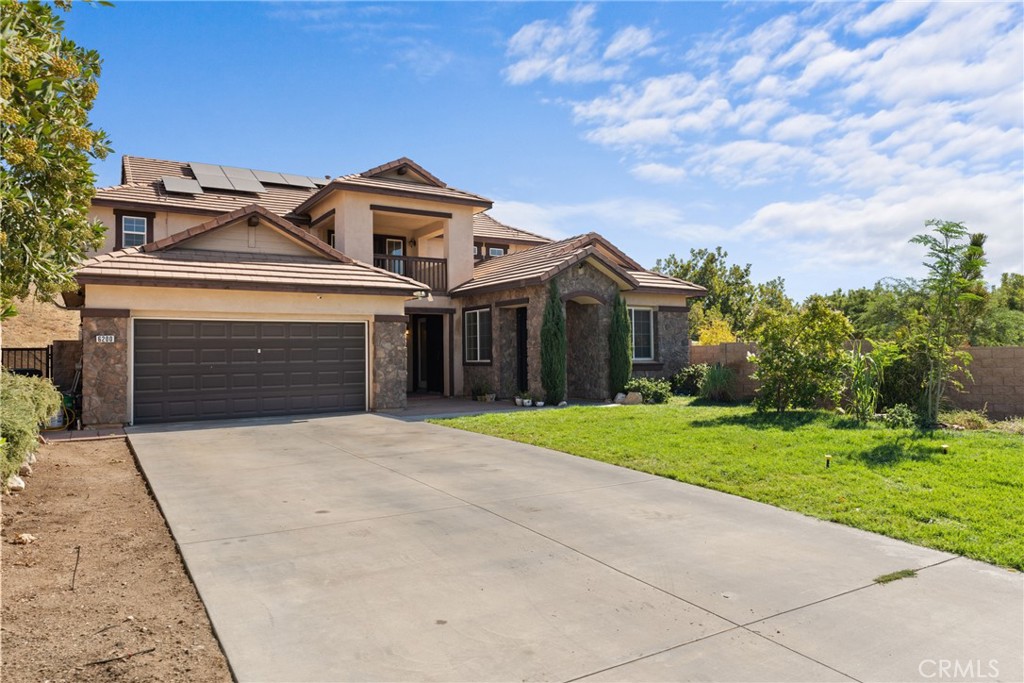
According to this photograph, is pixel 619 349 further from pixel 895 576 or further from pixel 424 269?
pixel 895 576

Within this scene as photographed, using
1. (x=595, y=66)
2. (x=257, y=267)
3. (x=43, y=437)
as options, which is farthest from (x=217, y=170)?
(x=595, y=66)

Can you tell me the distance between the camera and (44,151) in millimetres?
6508

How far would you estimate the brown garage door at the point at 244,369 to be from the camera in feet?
49.0

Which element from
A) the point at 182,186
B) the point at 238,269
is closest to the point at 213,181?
the point at 182,186

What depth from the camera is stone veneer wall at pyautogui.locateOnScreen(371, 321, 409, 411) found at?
56.9 feet

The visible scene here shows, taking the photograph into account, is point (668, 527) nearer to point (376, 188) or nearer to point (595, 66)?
point (595, 66)

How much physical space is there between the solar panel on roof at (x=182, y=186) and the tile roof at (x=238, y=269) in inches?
A: 266

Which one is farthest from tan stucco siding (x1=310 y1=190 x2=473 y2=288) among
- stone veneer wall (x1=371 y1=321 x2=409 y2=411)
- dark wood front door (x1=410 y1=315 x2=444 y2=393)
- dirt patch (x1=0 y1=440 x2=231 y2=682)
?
dirt patch (x1=0 y1=440 x2=231 y2=682)

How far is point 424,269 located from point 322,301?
6.08 meters

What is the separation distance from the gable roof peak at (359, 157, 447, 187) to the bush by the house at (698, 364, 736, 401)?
36.9 feet

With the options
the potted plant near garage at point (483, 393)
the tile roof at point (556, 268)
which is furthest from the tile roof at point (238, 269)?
the potted plant near garage at point (483, 393)

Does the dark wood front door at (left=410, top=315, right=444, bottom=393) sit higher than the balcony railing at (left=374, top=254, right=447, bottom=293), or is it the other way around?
the balcony railing at (left=374, top=254, right=447, bottom=293)

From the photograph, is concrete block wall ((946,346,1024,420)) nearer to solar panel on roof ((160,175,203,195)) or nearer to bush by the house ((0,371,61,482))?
bush by the house ((0,371,61,482))

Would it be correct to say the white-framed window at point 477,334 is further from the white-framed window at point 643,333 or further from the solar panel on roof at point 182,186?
the solar panel on roof at point 182,186
